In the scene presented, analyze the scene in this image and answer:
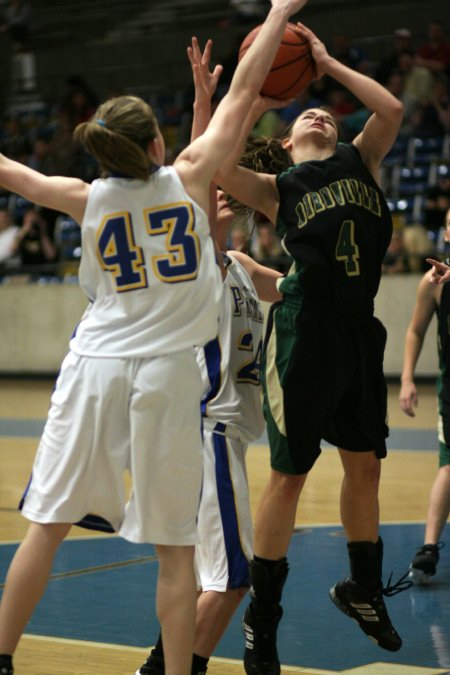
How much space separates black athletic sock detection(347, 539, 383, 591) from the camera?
417cm

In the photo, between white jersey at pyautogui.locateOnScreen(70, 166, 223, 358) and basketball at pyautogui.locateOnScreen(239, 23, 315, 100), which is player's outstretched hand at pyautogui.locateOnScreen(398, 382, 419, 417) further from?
white jersey at pyautogui.locateOnScreen(70, 166, 223, 358)

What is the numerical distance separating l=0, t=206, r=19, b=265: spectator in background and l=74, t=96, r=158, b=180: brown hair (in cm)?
1313

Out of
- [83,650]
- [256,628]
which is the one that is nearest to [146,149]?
[256,628]

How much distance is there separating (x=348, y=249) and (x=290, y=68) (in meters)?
0.68

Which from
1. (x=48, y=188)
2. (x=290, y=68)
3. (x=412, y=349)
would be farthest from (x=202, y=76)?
(x=412, y=349)

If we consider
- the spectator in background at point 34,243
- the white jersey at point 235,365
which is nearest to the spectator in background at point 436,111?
the spectator in background at point 34,243

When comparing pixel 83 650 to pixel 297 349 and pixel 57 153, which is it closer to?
pixel 297 349

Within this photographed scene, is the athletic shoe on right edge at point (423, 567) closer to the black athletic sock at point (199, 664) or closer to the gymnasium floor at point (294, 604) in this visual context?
the gymnasium floor at point (294, 604)

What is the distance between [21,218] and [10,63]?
17.2ft

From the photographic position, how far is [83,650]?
14.3 feet

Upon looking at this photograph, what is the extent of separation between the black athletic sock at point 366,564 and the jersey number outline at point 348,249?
948 mm

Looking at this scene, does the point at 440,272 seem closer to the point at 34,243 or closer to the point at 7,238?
the point at 34,243

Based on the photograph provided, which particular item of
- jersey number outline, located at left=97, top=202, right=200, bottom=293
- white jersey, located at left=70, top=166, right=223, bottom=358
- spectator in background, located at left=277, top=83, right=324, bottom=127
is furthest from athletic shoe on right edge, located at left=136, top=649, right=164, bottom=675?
spectator in background, located at left=277, top=83, right=324, bottom=127

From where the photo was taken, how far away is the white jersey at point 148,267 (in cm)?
341
